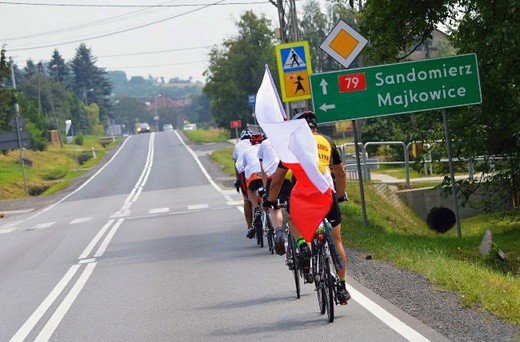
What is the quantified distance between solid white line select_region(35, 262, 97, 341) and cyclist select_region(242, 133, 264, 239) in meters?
2.43

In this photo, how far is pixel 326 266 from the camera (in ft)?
31.8

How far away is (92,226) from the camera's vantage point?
26.3 meters

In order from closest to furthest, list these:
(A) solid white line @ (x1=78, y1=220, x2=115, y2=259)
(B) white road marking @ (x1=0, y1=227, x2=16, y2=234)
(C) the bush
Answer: (A) solid white line @ (x1=78, y1=220, x2=115, y2=259) → (B) white road marking @ (x1=0, y1=227, x2=16, y2=234) → (C) the bush

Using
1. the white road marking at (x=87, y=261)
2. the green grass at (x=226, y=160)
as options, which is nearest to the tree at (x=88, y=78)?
the green grass at (x=226, y=160)

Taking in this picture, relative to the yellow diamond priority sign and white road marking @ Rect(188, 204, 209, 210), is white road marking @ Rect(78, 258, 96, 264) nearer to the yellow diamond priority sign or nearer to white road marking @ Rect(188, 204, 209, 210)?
the yellow diamond priority sign

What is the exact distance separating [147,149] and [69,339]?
8225cm

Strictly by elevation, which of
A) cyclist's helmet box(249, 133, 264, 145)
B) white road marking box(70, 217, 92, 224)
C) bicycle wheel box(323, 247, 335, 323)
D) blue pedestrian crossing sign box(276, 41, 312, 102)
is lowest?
white road marking box(70, 217, 92, 224)

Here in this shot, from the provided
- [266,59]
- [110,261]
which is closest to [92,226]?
[110,261]

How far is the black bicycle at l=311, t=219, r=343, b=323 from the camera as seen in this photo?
9.63 metres

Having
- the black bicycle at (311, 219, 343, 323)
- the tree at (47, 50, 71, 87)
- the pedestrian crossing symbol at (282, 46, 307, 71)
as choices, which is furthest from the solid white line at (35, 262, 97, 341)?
the tree at (47, 50, 71, 87)

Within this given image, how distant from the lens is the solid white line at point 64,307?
10.4m

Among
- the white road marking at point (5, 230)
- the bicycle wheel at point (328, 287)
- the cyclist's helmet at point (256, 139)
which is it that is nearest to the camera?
the bicycle wheel at point (328, 287)

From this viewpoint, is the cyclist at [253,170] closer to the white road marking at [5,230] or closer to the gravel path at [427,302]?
the gravel path at [427,302]

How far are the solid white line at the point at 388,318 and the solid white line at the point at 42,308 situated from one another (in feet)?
9.89
